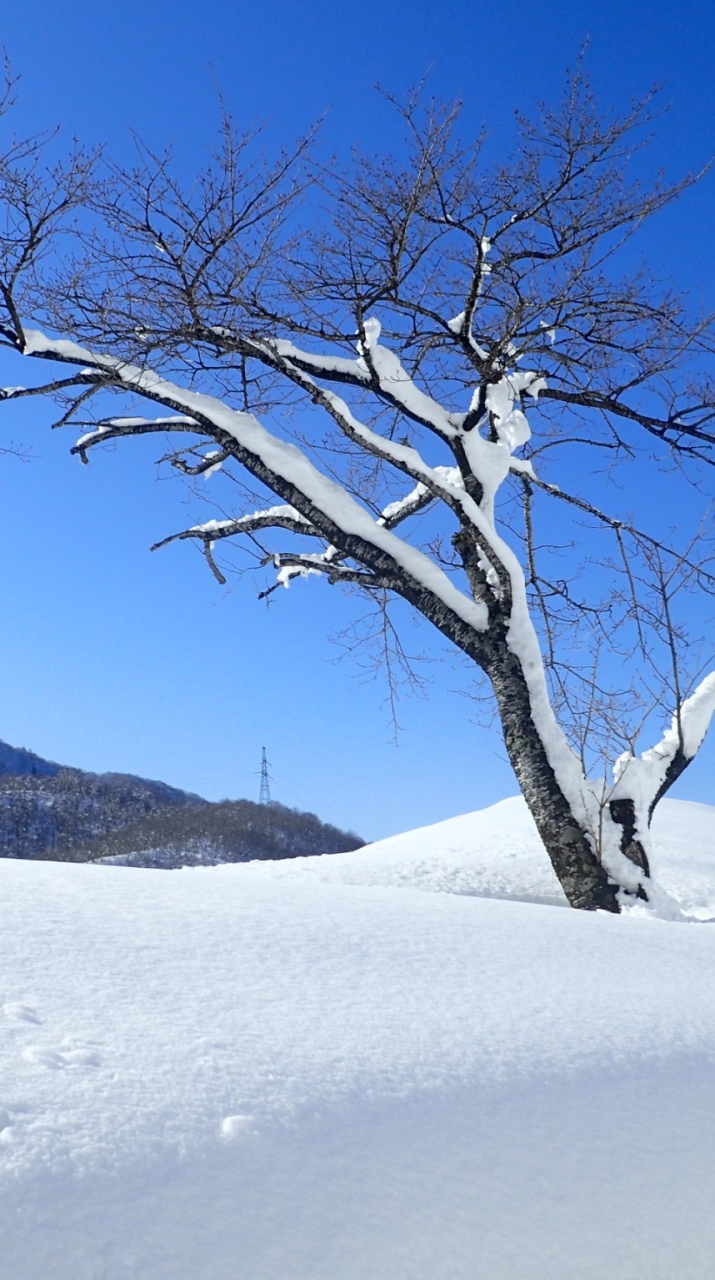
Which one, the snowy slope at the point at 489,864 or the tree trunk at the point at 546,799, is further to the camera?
the snowy slope at the point at 489,864

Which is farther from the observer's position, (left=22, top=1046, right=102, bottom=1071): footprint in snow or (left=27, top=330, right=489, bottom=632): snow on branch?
(left=27, top=330, right=489, bottom=632): snow on branch

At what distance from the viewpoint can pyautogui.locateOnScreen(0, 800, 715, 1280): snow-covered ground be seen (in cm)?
110

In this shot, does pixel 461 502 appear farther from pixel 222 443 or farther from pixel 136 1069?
pixel 136 1069

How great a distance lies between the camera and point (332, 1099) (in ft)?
4.46

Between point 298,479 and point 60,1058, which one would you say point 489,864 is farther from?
point 60,1058

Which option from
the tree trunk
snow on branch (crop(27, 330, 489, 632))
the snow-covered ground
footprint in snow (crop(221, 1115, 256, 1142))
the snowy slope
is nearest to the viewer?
the snow-covered ground

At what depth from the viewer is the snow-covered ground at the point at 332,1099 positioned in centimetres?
110

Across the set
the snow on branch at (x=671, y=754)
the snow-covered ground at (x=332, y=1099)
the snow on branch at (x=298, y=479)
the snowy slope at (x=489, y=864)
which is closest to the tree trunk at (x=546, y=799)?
the snow on branch at (x=298, y=479)

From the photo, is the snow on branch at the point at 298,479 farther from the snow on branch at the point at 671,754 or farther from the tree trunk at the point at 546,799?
the snow on branch at the point at 671,754

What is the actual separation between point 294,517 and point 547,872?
9.75 ft

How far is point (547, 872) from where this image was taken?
20.2 ft

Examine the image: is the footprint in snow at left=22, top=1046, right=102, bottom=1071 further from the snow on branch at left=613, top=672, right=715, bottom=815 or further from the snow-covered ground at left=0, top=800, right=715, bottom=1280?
the snow on branch at left=613, top=672, right=715, bottom=815

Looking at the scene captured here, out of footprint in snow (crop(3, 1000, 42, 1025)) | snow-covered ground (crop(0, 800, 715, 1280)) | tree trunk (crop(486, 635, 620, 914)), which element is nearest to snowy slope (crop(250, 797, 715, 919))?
tree trunk (crop(486, 635, 620, 914))

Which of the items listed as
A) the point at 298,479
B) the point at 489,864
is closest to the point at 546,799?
the point at 489,864
